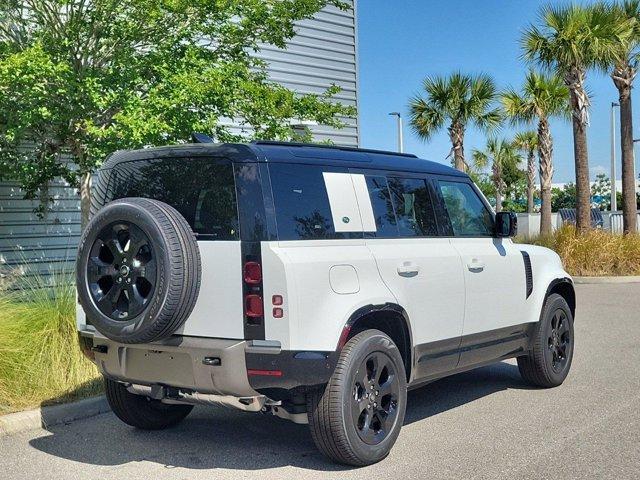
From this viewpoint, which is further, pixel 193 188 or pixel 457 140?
pixel 457 140

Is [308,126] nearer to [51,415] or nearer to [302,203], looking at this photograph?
[51,415]

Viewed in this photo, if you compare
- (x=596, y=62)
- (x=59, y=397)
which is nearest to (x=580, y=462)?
(x=59, y=397)

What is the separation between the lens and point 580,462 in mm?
5062

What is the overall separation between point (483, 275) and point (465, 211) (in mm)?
563

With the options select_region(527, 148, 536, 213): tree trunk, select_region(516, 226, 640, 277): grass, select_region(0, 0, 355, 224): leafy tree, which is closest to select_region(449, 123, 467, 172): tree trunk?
select_region(516, 226, 640, 277): grass

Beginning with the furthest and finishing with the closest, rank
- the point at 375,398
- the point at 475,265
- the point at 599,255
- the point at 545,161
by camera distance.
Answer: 1. the point at 545,161
2. the point at 599,255
3. the point at 475,265
4. the point at 375,398

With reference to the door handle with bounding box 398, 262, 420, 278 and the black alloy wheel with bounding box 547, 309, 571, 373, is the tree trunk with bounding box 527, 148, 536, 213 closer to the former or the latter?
the black alloy wheel with bounding box 547, 309, 571, 373

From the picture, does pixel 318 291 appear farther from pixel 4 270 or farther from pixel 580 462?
pixel 4 270

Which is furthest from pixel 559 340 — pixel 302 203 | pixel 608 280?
pixel 608 280

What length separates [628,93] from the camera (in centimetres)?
2194

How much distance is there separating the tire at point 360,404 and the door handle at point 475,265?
123 cm

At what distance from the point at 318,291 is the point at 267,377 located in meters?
0.59

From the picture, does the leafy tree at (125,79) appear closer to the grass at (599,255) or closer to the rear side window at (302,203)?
the rear side window at (302,203)

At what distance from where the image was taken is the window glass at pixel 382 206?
550cm
